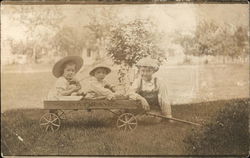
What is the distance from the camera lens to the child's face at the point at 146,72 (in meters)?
3.69

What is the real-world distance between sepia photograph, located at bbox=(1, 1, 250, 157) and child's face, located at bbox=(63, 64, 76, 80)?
0.01 m

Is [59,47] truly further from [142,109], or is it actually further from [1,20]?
[142,109]

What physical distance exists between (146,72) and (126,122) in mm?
544

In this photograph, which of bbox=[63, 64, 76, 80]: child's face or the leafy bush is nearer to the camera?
the leafy bush

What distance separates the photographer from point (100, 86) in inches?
145

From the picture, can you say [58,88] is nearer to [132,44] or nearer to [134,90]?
[134,90]

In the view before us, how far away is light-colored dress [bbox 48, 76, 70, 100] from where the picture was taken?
3691 mm

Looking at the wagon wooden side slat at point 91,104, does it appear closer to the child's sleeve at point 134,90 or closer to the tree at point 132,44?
the child's sleeve at point 134,90

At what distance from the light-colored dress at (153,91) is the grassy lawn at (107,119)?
0.07 m

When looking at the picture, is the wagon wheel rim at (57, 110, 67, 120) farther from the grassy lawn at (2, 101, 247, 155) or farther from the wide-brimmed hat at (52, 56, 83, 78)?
the wide-brimmed hat at (52, 56, 83, 78)

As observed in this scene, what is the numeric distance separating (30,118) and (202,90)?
1764 mm

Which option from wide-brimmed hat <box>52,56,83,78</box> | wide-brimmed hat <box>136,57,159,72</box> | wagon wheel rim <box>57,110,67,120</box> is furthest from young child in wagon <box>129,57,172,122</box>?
wagon wheel rim <box>57,110,67,120</box>

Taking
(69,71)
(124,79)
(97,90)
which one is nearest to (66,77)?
(69,71)

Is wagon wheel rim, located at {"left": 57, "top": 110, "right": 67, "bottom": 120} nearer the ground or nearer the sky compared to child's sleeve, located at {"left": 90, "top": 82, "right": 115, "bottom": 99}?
nearer the ground
